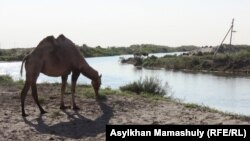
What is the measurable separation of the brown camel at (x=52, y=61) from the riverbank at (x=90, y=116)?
64cm

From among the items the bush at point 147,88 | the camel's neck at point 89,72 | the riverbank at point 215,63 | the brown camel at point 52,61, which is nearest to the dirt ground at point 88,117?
the brown camel at point 52,61

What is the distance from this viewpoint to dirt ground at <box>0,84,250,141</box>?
9469mm

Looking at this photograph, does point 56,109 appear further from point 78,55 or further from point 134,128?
point 134,128

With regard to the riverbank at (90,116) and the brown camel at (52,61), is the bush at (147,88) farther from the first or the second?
the brown camel at (52,61)

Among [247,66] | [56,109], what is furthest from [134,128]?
[247,66]

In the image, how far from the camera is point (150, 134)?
7559 mm

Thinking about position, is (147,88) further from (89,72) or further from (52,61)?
(52,61)

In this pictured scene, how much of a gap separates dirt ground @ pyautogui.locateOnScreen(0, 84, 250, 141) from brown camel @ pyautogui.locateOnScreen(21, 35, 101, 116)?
0.56 metres

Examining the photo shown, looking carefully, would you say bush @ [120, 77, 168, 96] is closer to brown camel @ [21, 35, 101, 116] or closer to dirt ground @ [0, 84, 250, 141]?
dirt ground @ [0, 84, 250, 141]

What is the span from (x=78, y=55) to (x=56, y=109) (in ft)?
5.12

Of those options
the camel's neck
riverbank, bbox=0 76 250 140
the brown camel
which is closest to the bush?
riverbank, bbox=0 76 250 140

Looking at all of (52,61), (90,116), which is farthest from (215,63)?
(90,116)

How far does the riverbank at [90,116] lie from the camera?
31.2 ft

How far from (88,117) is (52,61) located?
174cm
